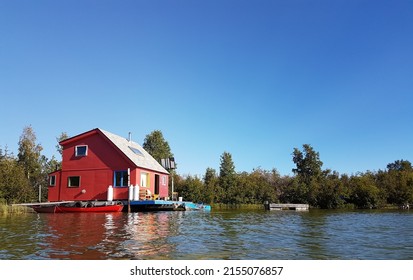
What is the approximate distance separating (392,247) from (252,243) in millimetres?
3562

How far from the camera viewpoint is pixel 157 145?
185 ft

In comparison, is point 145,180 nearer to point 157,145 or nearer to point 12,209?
point 12,209

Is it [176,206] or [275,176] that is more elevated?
[275,176]

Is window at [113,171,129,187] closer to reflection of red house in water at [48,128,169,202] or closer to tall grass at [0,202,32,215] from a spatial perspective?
reflection of red house in water at [48,128,169,202]

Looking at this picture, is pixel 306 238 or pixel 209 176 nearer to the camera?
pixel 306 238

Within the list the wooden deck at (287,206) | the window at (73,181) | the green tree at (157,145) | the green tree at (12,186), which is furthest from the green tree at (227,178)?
the green tree at (12,186)

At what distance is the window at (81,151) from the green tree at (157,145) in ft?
82.1

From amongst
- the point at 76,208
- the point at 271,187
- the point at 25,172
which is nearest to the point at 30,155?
the point at 25,172

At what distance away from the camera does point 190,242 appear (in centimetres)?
965

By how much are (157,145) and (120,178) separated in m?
27.6

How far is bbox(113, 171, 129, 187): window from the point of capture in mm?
28797

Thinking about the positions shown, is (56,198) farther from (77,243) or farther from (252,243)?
(252,243)

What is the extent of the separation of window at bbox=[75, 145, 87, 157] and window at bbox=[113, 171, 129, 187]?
3770 millimetres
